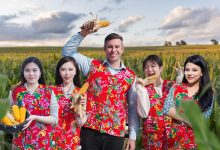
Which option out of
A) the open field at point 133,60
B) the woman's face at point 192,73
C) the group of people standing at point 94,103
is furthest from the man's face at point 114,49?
the open field at point 133,60

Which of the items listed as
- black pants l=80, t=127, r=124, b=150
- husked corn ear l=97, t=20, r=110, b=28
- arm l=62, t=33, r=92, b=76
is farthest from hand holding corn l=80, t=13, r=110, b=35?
black pants l=80, t=127, r=124, b=150

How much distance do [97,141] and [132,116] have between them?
0.34m

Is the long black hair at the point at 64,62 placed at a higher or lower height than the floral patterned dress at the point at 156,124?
higher

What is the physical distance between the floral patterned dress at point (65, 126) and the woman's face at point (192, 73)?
0.92 meters

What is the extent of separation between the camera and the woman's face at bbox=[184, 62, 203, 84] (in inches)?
112

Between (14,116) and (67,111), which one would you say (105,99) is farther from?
(14,116)

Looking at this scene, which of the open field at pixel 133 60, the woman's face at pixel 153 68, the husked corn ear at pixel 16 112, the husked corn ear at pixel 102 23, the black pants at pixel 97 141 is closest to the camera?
the husked corn ear at pixel 16 112

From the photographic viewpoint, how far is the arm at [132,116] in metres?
3.44

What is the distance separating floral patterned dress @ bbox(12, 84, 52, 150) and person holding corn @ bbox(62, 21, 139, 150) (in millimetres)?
380

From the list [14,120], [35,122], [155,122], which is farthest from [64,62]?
[14,120]

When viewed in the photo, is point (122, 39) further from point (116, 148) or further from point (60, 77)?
point (116, 148)

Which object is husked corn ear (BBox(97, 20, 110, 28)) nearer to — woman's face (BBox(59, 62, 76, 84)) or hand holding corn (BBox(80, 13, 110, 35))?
hand holding corn (BBox(80, 13, 110, 35))

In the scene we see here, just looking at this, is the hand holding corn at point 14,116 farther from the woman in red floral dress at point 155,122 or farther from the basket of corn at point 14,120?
the woman in red floral dress at point 155,122

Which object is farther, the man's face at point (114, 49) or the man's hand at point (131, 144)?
the man's hand at point (131, 144)
